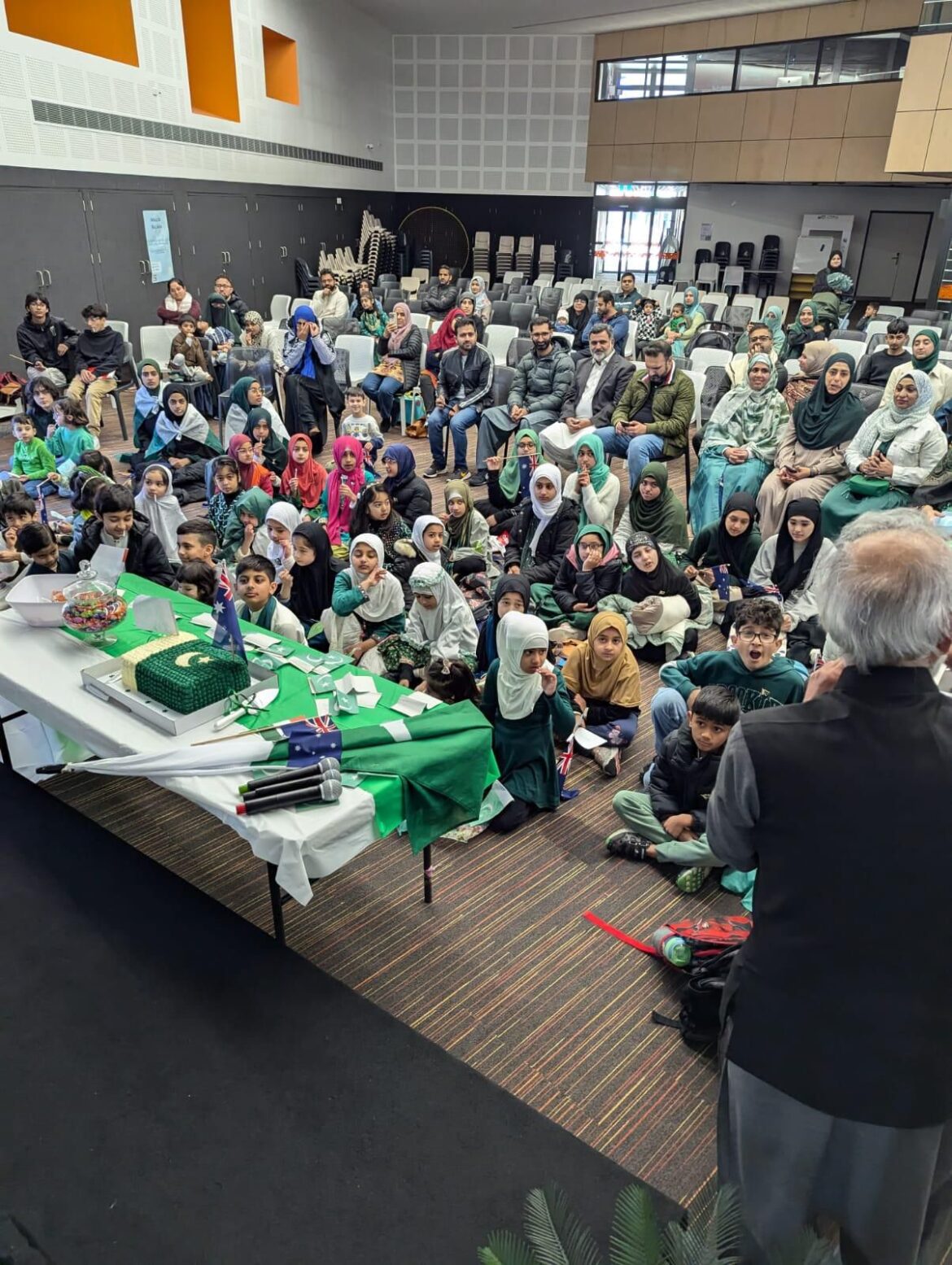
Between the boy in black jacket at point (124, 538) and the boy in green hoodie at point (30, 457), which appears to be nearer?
the boy in black jacket at point (124, 538)

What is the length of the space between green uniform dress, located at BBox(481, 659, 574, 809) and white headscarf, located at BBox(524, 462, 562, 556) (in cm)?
214

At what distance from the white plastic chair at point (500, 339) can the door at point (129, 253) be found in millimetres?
4890

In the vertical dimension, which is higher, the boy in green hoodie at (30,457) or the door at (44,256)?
the door at (44,256)

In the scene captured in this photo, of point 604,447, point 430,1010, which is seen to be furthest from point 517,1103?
point 604,447

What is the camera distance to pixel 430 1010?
8.46 feet

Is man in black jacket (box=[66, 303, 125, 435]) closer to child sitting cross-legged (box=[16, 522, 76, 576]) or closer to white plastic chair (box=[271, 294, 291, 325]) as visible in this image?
white plastic chair (box=[271, 294, 291, 325])

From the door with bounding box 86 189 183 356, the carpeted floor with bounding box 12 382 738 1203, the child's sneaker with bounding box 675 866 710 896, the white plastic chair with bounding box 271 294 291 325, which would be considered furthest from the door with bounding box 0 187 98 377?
the child's sneaker with bounding box 675 866 710 896

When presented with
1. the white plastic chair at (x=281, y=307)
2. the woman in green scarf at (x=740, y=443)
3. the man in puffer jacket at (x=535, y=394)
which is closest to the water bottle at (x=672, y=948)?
the woman in green scarf at (x=740, y=443)

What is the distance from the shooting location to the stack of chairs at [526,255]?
17484 mm

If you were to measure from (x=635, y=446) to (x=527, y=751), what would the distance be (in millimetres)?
3602

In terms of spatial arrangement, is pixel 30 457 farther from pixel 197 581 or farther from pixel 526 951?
pixel 526 951

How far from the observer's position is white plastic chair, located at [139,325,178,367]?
9.30 m

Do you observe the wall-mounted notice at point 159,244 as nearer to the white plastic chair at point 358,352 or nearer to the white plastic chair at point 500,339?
the white plastic chair at point 358,352

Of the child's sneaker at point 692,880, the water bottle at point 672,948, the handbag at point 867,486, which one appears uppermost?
the handbag at point 867,486
